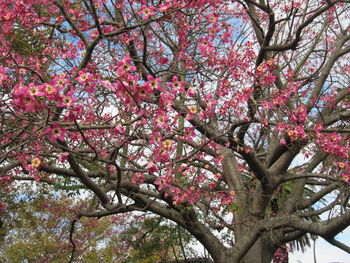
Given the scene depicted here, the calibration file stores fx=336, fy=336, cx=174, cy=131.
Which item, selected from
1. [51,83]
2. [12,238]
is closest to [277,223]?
[51,83]

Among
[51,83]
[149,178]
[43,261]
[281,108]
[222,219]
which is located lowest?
[51,83]

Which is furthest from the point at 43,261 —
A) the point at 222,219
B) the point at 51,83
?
the point at 51,83

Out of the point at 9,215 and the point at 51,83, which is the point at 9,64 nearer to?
the point at 51,83

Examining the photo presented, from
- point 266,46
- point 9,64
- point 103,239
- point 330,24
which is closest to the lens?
point 9,64

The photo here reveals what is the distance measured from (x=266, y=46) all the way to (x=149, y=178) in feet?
10.4

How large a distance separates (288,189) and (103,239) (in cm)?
1142

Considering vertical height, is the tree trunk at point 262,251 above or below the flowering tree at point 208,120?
below

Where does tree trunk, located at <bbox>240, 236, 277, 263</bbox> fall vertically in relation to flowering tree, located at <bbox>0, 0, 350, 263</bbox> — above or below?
below

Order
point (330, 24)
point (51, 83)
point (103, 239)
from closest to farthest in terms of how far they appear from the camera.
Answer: point (51, 83) → point (330, 24) → point (103, 239)

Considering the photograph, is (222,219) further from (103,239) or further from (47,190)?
(103,239)

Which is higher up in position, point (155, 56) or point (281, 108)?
point (155, 56)

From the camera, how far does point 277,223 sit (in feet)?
20.4

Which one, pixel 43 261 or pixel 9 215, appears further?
pixel 43 261

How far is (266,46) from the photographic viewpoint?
18.1 ft
